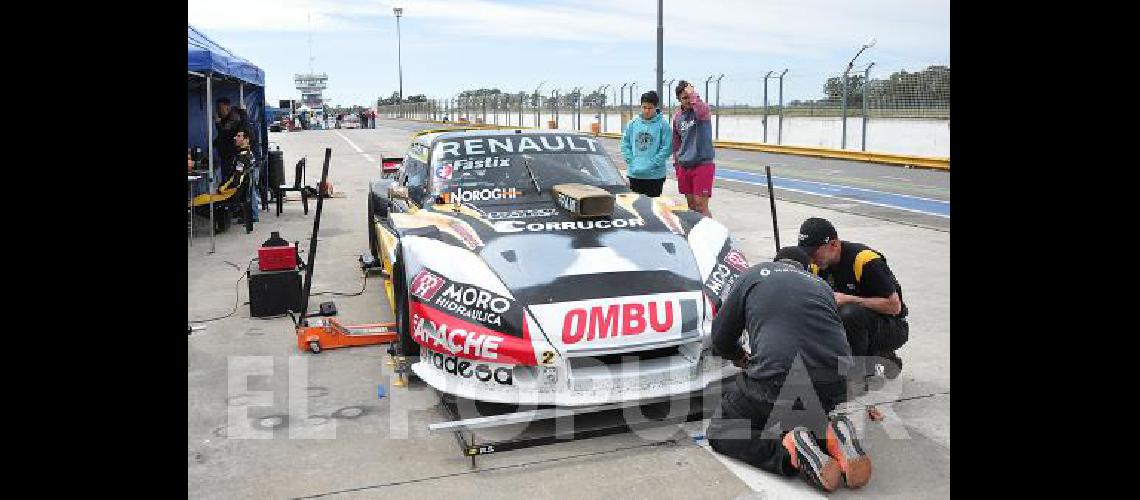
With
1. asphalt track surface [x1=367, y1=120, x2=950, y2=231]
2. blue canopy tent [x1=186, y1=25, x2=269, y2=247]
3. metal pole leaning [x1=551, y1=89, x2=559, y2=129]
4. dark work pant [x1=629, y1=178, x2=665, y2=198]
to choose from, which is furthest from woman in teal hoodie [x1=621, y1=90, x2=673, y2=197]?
metal pole leaning [x1=551, y1=89, x2=559, y2=129]

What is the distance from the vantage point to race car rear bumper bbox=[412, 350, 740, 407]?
169 inches

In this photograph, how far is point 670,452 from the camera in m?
4.13

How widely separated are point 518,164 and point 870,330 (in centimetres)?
265

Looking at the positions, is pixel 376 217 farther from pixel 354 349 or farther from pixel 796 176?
pixel 796 176

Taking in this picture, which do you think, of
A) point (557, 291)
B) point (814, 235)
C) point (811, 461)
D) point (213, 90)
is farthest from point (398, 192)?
point (213, 90)

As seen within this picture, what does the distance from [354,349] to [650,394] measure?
7.94 ft

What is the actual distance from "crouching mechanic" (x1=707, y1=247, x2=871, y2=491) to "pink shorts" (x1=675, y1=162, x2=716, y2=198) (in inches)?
194

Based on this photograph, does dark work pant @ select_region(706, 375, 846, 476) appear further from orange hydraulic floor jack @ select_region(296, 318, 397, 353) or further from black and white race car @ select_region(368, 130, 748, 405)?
orange hydraulic floor jack @ select_region(296, 318, 397, 353)

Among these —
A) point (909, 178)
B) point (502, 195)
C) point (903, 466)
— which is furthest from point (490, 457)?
point (909, 178)

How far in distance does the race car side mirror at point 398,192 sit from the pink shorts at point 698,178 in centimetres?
312

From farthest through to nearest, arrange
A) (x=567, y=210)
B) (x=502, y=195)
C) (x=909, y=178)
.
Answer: (x=909, y=178), (x=502, y=195), (x=567, y=210)

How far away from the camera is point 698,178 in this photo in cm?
903

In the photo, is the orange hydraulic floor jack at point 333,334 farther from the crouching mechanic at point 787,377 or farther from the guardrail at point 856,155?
the guardrail at point 856,155

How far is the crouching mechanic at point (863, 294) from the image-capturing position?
4773 millimetres
